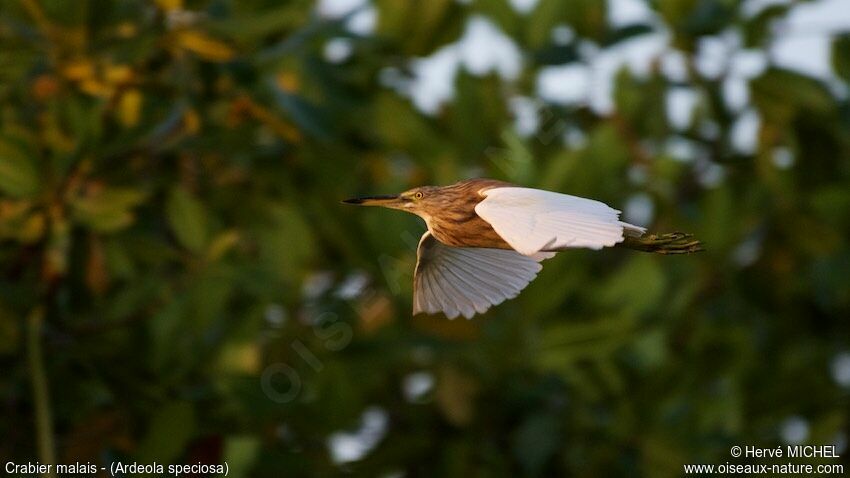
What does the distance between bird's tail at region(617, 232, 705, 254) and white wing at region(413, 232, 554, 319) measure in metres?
0.16

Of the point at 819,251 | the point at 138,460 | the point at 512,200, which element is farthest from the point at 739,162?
the point at 512,200

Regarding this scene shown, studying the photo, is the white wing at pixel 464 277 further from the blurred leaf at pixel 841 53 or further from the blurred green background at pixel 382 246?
the blurred leaf at pixel 841 53

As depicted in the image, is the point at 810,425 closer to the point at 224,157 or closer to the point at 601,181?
the point at 601,181

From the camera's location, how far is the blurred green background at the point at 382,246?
8.83 ft

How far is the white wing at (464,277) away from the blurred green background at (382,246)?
2.51 feet

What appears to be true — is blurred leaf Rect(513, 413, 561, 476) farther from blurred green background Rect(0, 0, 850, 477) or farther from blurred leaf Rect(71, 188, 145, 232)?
blurred leaf Rect(71, 188, 145, 232)

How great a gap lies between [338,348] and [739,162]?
1.31 metres

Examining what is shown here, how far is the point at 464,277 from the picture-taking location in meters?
1.78

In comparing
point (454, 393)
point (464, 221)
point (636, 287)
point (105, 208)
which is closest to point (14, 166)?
point (105, 208)

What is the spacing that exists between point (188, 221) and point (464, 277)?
119 centimetres

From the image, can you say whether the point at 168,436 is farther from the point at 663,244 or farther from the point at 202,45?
the point at 663,244

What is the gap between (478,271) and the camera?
1.79m

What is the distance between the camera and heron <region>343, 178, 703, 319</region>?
1.34 m

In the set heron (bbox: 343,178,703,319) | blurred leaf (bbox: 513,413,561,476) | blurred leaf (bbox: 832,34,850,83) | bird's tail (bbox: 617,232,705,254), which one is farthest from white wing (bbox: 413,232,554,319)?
blurred leaf (bbox: 832,34,850,83)
